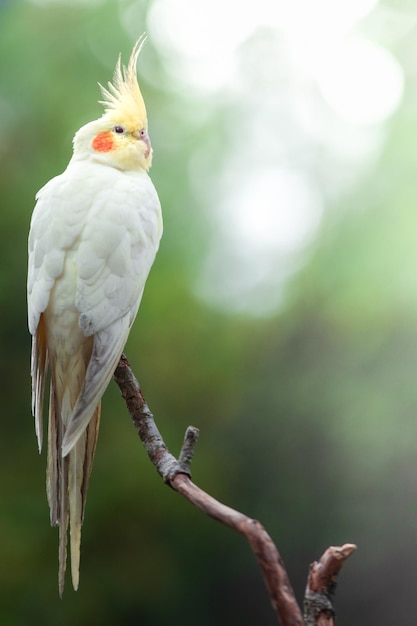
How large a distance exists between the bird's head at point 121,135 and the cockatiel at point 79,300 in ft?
0.21

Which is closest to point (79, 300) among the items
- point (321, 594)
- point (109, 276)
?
point (109, 276)

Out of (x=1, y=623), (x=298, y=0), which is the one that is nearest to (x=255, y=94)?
(x=298, y=0)

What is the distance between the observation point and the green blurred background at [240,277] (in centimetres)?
191

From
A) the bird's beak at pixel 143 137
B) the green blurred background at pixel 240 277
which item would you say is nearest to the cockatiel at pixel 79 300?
the bird's beak at pixel 143 137

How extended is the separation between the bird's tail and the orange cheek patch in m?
0.39

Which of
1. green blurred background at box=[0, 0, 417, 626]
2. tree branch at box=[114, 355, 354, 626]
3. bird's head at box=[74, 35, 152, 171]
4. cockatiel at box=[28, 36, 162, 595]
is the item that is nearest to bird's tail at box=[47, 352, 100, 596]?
cockatiel at box=[28, 36, 162, 595]

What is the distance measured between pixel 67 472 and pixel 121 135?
1.90 feet

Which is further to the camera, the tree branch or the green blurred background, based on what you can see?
the green blurred background

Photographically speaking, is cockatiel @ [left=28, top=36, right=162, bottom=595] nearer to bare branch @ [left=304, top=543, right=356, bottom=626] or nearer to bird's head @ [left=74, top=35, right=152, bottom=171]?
bird's head @ [left=74, top=35, right=152, bottom=171]

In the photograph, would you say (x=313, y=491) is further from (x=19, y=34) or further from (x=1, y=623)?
(x=19, y=34)

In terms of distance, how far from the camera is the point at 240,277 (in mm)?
2055

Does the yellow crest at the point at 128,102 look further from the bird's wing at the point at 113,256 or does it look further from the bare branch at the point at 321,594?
the bare branch at the point at 321,594

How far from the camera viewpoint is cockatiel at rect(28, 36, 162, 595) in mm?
1093

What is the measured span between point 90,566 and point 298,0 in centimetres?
163
